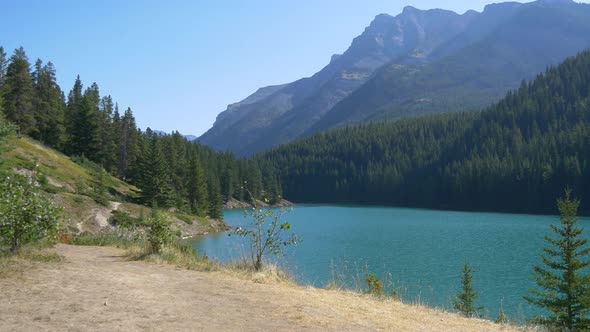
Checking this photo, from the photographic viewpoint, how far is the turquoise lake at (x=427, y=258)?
2528 centimetres

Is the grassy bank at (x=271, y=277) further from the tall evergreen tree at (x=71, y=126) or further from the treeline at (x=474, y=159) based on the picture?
the treeline at (x=474, y=159)

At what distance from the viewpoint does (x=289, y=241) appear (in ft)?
45.1

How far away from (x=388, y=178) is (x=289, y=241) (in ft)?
492

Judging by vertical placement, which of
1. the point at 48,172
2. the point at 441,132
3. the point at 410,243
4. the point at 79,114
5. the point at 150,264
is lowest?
the point at 410,243

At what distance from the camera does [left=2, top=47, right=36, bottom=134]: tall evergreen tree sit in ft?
201

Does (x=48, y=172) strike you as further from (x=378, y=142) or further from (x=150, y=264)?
(x=378, y=142)

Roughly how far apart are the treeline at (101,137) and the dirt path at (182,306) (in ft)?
163

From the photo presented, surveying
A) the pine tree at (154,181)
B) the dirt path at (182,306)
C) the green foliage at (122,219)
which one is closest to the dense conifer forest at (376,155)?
the pine tree at (154,181)

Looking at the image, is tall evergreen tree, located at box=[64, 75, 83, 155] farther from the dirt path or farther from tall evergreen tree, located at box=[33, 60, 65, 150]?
the dirt path

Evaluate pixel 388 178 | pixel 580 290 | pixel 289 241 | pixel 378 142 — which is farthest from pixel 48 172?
pixel 378 142

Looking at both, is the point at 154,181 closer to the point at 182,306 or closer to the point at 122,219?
the point at 122,219

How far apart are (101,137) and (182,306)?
255 ft

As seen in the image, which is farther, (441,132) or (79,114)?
(441,132)

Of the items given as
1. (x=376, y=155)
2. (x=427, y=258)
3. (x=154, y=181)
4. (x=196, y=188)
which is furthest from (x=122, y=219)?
(x=376, y=155)
